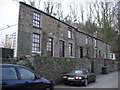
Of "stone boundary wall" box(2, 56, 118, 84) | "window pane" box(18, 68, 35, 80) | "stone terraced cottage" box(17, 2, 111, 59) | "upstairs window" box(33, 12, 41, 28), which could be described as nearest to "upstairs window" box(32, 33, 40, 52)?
"stone terraced cottage" box(17, 2, 111, 59)

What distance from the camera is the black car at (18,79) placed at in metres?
5.37

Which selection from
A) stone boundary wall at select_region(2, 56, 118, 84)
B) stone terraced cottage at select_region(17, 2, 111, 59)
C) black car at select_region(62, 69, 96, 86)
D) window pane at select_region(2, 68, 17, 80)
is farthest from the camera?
stone terraced cottage at select_region(17, 2, 111, 59)

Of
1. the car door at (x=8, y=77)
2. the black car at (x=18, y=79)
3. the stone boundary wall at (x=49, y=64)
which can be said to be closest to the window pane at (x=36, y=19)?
the stone boundary wall at (x=49, y=64)

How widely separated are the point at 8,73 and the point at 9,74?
0.18 feet

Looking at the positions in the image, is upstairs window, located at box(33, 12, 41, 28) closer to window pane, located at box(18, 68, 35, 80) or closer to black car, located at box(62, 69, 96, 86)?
black car, located at box(62, 69, 96, 86)

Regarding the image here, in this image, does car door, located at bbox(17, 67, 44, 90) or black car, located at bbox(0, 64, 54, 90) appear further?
car door, located at bbox(17, 67, 44, 90)

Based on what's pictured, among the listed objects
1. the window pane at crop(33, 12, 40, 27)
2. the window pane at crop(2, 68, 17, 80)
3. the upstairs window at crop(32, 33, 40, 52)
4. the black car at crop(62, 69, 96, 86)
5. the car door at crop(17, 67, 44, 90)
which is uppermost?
the window pane at crop(33, 12, 40, 27)

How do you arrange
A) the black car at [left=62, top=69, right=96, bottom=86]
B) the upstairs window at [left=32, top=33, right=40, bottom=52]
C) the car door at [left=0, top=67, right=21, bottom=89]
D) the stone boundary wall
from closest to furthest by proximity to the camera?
the car door at [left=0, top=67, right=21, bottom=89]
the stone boundary wall
the black car at [left=62, top=69, right=96, bottom=86]
the upstairs window at [left=32, top=33, right=40, bottom=52]

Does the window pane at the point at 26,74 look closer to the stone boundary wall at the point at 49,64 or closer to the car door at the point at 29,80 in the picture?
the car door at the point at 29,80

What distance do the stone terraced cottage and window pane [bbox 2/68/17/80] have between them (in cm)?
813

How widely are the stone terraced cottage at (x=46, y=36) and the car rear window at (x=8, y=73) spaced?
8130 millimetres

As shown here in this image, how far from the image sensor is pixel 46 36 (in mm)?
17312

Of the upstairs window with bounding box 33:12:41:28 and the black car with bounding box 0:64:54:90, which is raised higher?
the upstairs window with bounding box 33:12:41:28

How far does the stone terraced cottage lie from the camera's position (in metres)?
14.5
